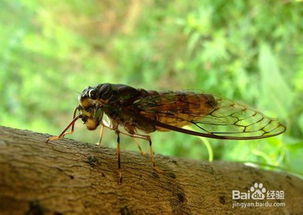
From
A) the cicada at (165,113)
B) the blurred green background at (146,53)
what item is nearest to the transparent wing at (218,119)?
the cicada at (165,113)

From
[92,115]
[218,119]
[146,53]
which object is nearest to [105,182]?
[92,115]

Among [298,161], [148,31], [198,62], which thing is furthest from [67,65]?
[298,161]

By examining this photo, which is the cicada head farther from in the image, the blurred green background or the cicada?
the blurred green background

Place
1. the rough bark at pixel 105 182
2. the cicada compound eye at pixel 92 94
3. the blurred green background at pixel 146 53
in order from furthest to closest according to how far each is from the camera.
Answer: the blurred green background at pixel 146 53
the cicada compound eye at pixel 92 94
the rough bark at pixel 105 182

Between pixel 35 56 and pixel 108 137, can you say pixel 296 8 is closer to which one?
pixel 108 137

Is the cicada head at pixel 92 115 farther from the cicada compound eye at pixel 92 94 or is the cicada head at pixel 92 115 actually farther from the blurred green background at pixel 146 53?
the blurred green background at pixel 146 53

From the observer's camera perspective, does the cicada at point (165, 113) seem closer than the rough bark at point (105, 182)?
No

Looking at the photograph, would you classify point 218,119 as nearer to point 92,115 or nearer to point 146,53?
point 92,115
